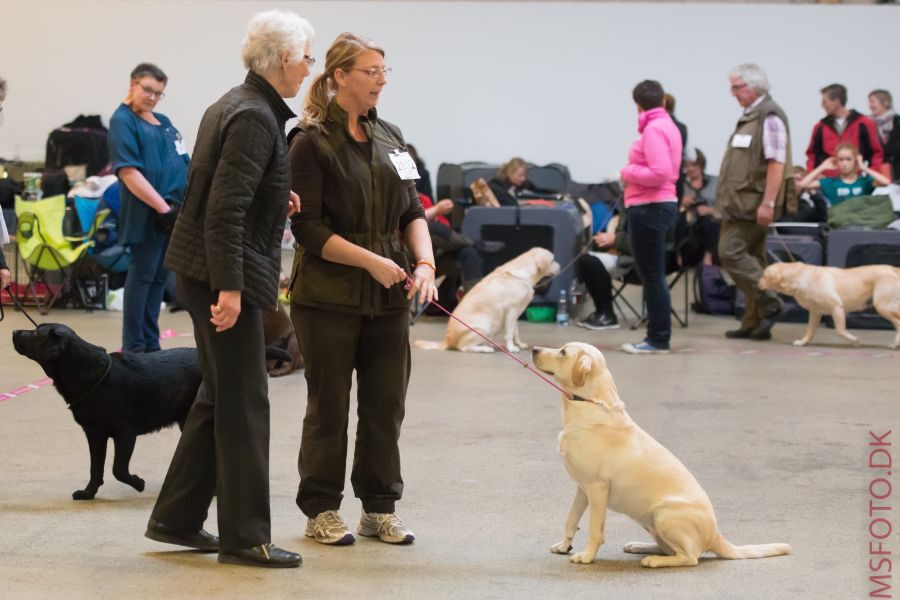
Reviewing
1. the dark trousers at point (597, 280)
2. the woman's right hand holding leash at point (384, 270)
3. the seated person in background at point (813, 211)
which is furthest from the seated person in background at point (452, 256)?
the woman's right hand holding leash at point (384, 270)

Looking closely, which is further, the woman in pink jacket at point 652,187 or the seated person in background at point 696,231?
the seated person in background at point 696,231

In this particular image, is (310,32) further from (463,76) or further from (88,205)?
(463,76)

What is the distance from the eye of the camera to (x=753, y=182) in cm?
781

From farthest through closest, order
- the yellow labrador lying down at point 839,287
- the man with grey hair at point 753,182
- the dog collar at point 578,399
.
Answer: the yellow labrador lying down at point 839,287 → the man with grey hair at point 753,182 → the dog collar at point 578,399

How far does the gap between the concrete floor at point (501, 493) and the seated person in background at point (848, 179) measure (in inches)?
105

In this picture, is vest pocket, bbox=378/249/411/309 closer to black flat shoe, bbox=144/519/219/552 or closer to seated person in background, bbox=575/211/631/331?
black flat shoe, bbox=144/519/219/552

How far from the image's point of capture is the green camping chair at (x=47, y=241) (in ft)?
29.3

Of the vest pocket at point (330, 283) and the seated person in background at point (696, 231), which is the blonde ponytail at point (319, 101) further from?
the seated person in background at point (696, 231)

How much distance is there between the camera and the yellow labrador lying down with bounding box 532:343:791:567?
3.25 meters

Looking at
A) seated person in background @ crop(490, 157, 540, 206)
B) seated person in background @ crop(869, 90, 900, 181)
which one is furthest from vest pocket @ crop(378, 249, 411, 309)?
seated person in background @ crop(869, 90, 900, 181)

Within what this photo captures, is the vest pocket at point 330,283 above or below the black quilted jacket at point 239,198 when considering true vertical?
below

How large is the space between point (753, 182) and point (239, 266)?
544 centimetres

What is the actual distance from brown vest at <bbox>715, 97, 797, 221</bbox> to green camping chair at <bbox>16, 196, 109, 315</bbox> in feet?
14.9

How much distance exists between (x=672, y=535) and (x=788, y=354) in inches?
182
